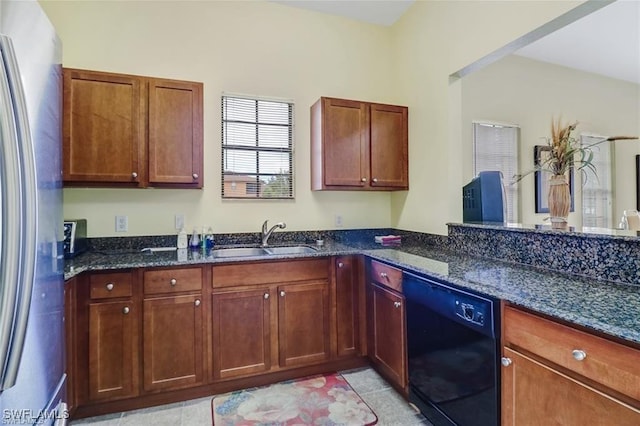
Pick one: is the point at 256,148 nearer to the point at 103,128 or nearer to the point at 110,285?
the point at 103,128

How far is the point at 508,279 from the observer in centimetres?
161

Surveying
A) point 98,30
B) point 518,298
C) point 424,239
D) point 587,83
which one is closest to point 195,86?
point 98,30

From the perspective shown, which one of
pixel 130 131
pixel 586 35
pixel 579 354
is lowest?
pixel 579 354

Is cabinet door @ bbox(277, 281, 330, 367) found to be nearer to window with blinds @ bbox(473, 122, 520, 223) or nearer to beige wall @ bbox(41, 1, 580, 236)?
beige wall @ bbox(41, 1, 580, 236)

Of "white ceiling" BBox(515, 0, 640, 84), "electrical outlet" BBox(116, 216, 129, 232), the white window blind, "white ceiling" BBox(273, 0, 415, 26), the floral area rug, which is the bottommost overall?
the floral area rug

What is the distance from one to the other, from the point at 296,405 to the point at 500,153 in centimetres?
349

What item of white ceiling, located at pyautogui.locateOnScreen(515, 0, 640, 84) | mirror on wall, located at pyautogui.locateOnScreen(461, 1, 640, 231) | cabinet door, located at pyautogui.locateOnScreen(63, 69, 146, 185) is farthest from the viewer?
mirror on wall, located at pyautogui.locateOnScreen(461, 1, 640, 231)

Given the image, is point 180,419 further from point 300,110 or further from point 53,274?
point 300,110

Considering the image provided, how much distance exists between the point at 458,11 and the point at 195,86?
200 centimetres

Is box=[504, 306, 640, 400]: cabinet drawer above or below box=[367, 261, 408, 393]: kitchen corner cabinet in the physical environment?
above

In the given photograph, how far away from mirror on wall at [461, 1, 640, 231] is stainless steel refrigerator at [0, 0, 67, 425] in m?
3.27

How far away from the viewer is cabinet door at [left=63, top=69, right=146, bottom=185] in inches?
85.6

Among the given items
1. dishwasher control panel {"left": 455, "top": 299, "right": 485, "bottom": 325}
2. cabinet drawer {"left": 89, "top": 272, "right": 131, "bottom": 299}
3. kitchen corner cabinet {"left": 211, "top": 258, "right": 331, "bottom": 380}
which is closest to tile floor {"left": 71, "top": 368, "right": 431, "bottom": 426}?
kitchen corner cabinet {"left": 211, "top": 258, "right": 331, "bottom": 380}

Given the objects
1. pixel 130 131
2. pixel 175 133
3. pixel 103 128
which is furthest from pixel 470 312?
pixel 103 128
